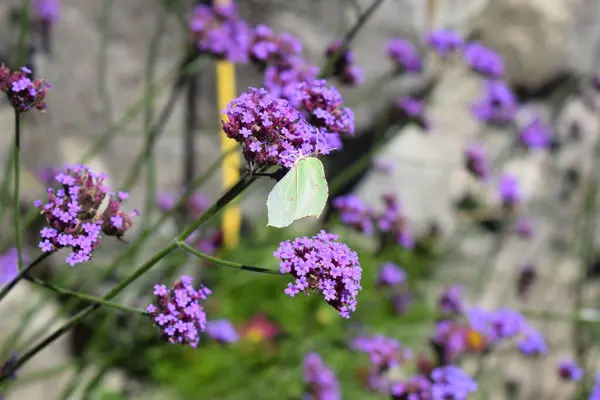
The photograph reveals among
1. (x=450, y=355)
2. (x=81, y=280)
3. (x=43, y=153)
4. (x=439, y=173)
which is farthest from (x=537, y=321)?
(x=43, y=153)

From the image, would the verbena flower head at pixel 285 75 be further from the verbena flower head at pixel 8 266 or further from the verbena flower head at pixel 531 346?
the verbena flower head at pixel 8 266

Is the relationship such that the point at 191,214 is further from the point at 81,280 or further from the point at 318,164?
the point at 318,164

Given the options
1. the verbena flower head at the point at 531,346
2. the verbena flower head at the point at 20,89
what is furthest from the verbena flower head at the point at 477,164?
the verbena flower head at the point at 20,89

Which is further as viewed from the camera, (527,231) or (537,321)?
(537,321)

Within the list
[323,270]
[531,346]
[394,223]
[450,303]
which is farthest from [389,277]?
[323,270]

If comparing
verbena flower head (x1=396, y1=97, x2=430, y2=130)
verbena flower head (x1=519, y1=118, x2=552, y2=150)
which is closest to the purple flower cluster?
verbena flower head (x1=396, y1=97, x2=430, y2=130)

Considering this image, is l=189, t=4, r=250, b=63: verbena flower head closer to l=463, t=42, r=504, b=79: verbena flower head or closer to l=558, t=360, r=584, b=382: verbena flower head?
l=463, t=42, r=504, b=79: verbena flower head
